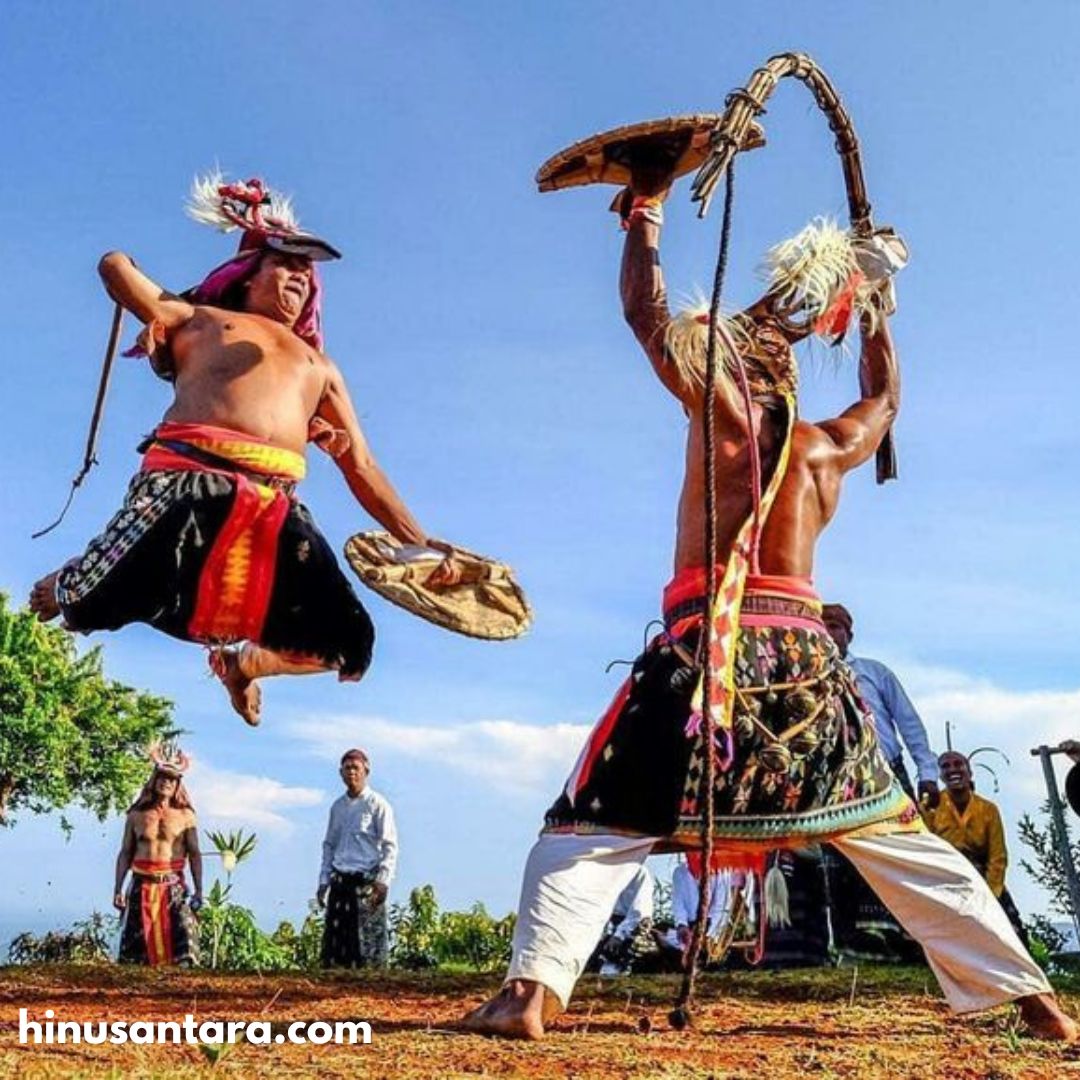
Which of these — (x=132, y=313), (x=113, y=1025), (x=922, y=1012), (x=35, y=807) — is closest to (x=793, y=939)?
(x=922, y=1012)

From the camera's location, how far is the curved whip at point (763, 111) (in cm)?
366

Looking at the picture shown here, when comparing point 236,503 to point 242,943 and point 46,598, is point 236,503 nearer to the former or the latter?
point 46,598

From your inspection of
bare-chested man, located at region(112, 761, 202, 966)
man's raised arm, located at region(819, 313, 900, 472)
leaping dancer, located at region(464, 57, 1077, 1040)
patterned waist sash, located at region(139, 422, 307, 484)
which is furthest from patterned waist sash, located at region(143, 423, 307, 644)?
bare-chested man, located at region(112, 761, 202, 966)

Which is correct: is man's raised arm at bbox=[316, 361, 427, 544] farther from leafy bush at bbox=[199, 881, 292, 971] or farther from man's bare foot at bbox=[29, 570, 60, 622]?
leafy bush at bbox=[199, 881, 292, 971]

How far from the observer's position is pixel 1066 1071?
3396 mm

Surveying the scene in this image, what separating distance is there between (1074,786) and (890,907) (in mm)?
2793

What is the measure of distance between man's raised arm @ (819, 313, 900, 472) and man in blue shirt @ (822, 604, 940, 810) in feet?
9.49

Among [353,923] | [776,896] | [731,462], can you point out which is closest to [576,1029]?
[731,462]

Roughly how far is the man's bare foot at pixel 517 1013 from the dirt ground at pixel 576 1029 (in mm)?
50

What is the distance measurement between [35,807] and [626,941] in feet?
51.3

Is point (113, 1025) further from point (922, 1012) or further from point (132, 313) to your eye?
point (922, 1012)

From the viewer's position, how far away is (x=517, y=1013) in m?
3.53

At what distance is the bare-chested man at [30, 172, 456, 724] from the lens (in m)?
4.24

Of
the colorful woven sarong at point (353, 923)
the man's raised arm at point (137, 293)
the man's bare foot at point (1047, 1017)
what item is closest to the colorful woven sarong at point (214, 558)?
the man's raised arm at point (137, 293)
